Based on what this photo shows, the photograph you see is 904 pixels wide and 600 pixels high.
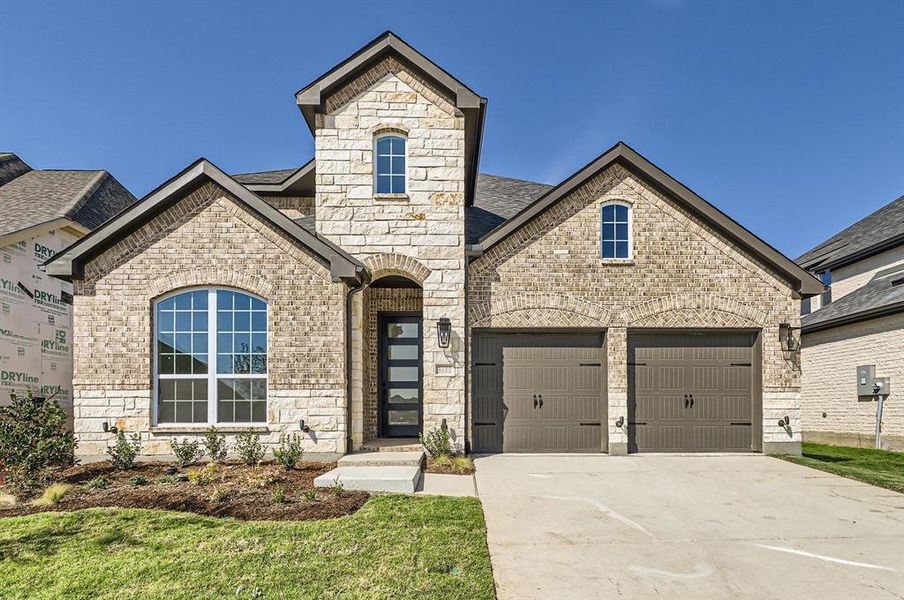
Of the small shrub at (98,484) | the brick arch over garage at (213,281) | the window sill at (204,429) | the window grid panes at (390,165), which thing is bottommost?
the small shrub at (98,484)

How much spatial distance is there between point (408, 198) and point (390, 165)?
761 millimetres

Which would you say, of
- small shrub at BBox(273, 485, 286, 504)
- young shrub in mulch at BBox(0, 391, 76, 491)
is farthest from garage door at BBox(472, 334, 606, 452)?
young shrub in mulch at BBox(0, 391, 76, 491)

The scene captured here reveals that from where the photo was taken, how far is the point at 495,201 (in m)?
14.5

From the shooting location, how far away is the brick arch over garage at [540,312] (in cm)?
1098

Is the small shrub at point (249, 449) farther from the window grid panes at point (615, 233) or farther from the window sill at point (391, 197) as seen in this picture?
the window grid panes at point (615, 233)

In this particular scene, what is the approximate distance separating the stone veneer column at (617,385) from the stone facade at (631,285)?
0.02 m

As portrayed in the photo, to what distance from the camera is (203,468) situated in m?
8.48

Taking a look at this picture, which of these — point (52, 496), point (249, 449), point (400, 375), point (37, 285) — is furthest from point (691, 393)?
point (37, 285)

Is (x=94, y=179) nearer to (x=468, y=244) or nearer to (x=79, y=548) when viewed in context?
(x=468, y=244)

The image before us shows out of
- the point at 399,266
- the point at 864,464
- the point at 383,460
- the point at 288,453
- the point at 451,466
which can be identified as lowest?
the point at 864,464

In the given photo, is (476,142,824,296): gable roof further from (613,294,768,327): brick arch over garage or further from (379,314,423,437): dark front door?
(379,314,423,437): dark front door

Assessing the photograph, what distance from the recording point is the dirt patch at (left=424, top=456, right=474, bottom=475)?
29.8ft

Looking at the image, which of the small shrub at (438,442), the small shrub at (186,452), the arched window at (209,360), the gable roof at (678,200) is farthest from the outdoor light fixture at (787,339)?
the small shrub at (186,452)

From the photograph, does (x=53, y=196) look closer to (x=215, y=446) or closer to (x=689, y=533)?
(x=215, y=446)
